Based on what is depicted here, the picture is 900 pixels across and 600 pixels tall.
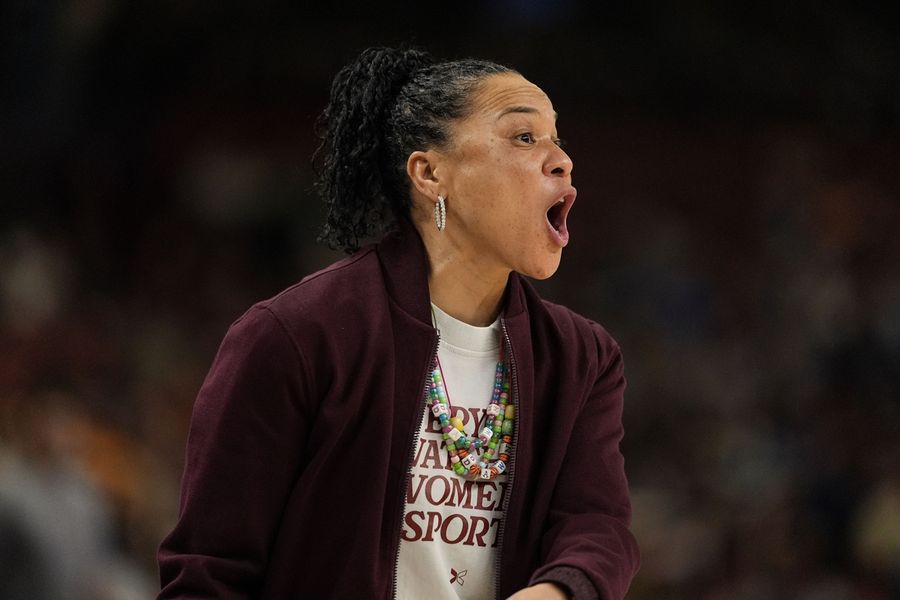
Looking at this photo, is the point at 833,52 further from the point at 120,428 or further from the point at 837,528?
the point at 120,428

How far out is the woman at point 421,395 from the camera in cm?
161

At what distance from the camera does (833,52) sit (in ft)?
17.6

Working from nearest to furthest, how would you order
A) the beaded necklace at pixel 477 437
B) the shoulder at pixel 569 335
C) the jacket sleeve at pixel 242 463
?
1. the jacket sleeve at pixel 242 463
2. the beaded necklace at pixel 477 437
3. the shoulder at pixel 569 335

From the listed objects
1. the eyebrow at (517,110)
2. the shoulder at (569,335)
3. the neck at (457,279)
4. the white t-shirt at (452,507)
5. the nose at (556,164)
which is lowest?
the white t-shirt at (452,507)

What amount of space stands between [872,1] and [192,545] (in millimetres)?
4506

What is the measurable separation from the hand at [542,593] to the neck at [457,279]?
0.38 meters

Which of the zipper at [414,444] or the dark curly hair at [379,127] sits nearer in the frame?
the zipper at [414,444]

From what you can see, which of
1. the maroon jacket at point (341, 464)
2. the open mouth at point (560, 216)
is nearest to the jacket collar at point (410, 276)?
the maroon jacket at point (341, 464)

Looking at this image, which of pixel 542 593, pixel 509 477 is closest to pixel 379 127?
pixel 509 477

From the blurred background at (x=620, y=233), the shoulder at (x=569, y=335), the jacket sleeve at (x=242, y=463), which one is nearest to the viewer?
the jacket sleeve at (x=242, y=463)

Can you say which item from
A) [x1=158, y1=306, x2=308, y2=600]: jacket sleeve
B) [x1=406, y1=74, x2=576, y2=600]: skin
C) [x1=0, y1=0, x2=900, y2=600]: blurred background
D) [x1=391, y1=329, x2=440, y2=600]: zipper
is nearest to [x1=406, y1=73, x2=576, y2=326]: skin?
[x1=406, y1=74, x2=576, y2=600]: skin

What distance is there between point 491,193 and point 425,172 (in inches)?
4.1

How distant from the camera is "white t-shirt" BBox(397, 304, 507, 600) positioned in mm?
1681

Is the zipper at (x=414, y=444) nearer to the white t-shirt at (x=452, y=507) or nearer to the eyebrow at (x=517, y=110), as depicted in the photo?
the white t-shirt at (x=452, y=507)
